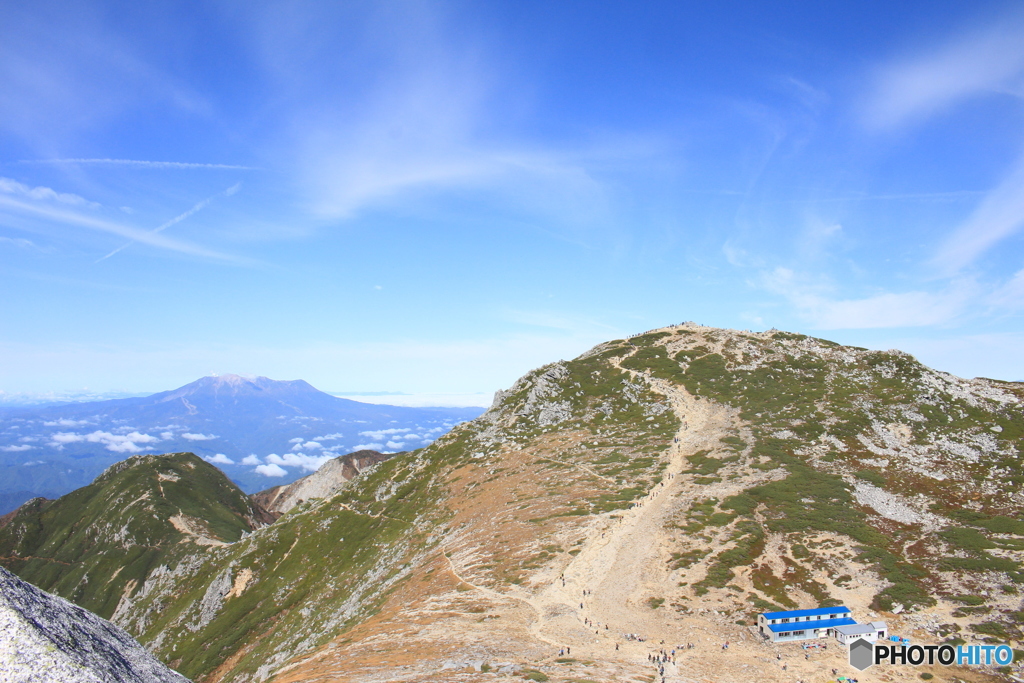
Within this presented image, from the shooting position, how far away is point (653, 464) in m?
79.9

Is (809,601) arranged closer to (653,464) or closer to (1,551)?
(653,464)

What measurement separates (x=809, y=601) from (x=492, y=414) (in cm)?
8675

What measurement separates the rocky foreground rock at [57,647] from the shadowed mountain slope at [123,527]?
125 meters

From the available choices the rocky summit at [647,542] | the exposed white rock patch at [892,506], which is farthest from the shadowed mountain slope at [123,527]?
the exposed white rock patch at [892,506]

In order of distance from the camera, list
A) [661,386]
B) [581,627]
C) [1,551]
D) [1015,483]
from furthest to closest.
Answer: [1,551] < [661,386] < [1015,483] < [581,627]

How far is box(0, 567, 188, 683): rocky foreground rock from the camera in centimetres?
987

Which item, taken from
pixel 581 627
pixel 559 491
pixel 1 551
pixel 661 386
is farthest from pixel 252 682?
pixel 1 551

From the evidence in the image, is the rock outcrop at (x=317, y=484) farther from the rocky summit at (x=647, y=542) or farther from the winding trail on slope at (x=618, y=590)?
the winding trail on slope at (x=618, y=590)

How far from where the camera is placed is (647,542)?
55781 mm

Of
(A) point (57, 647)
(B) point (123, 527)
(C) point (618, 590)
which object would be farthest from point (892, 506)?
(B) point (123, 527)

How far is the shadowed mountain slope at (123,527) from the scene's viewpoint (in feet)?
389

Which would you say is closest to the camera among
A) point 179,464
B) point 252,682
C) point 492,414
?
point 252,682

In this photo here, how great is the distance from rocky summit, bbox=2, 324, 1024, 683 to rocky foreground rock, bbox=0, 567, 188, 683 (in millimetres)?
25931

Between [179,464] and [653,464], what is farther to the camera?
[179,464]
